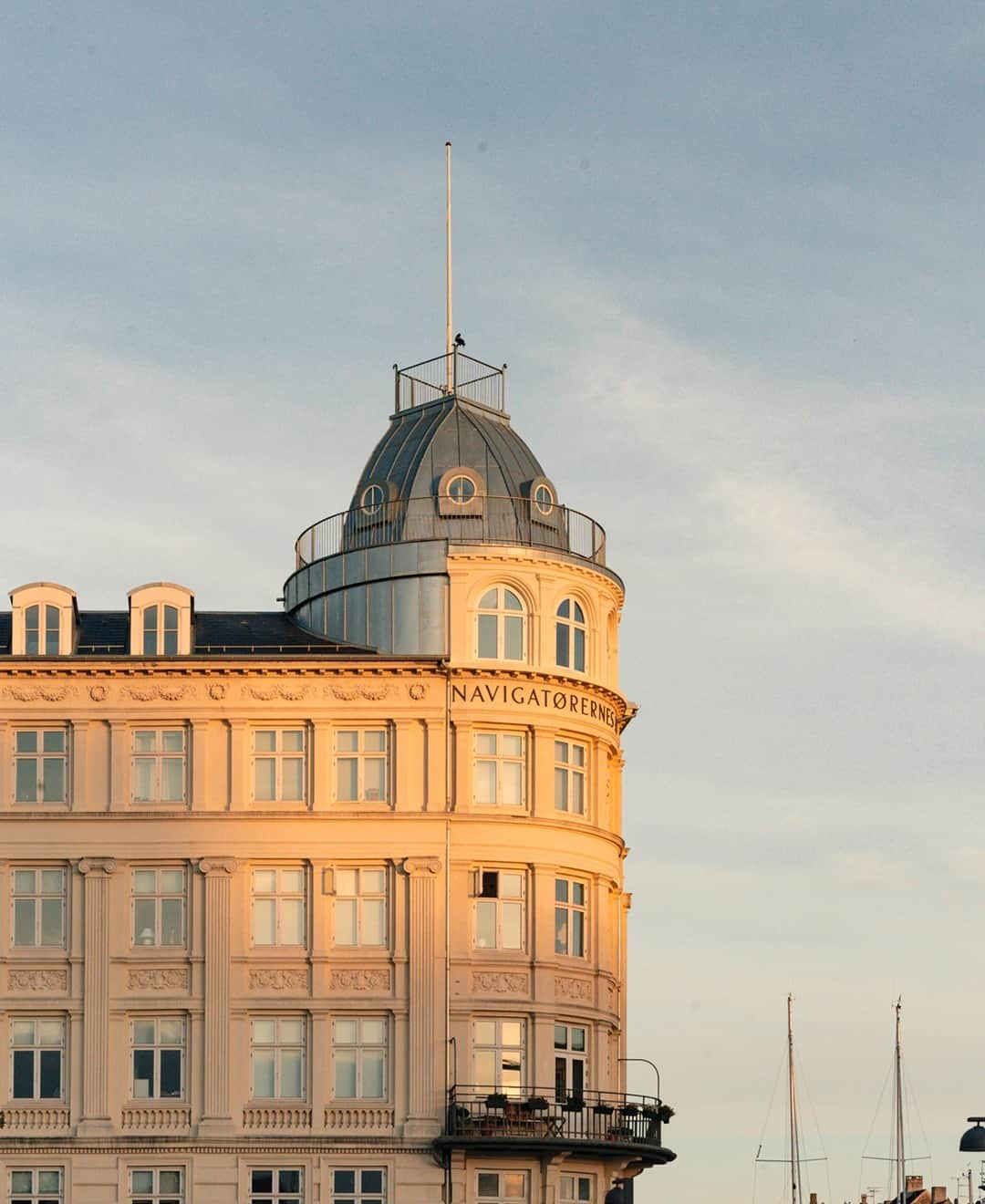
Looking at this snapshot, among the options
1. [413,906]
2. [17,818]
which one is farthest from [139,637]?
[413,906]

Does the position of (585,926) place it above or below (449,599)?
below

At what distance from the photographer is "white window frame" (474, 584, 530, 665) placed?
70812mm

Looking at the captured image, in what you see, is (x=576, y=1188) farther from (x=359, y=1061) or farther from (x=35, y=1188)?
(x=35, y=1188)

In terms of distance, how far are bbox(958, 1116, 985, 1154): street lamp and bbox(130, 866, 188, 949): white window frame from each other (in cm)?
2367

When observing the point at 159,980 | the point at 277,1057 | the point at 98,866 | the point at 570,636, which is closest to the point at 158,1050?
the point at 159,980

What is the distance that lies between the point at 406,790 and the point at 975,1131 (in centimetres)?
2004

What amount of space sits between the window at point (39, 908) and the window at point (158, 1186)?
21.6ft

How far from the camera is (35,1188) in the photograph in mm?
66875

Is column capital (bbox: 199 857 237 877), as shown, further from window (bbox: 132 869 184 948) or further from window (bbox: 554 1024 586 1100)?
window (bbox: 554 1024 586 1100)

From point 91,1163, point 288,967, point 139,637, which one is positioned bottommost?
point 91,1163

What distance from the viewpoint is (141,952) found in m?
68.6

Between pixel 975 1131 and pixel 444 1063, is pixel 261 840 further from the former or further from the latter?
pixel 975 1131

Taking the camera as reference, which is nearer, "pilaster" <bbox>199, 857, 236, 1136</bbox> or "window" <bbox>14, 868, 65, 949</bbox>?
"pilaster" <bbox>199, 857, 236, 1136</bbox>

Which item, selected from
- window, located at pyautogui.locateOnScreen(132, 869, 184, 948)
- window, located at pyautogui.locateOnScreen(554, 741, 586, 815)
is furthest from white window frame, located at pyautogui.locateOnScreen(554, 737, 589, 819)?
window, located at pyautogui.locateOnScreen(132, 869, 184, 948)
